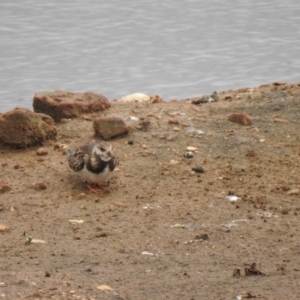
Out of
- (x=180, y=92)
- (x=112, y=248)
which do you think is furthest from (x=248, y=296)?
(x=180, y=92)

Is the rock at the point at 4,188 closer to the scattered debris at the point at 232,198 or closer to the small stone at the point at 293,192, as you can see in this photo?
the scattered debris at the point at 232,198

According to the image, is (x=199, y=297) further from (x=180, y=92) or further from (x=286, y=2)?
(x=286, y=2)

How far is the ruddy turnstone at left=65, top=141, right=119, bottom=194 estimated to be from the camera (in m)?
9.70

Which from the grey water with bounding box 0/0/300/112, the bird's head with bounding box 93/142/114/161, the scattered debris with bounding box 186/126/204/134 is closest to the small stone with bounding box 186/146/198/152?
the scattered debris with bounding box 186/126/204/134

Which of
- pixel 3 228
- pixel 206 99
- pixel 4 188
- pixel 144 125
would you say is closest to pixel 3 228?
pixel 3 228

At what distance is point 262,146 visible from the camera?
1071 cm

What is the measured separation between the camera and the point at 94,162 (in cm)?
974

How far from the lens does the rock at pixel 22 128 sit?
10453 millimetres

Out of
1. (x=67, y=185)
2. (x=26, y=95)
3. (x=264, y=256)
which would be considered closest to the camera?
(x=264, y=256)

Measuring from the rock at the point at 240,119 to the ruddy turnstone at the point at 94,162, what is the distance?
1.92 metres

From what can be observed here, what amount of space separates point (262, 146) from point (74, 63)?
678 cm

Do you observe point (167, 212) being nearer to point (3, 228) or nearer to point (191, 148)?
point (3, 228)

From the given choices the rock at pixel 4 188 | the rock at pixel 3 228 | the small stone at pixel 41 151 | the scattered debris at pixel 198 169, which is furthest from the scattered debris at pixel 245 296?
the small stone at pixel 41 151

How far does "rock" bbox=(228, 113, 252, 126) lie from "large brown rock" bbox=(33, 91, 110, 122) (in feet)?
4.66
